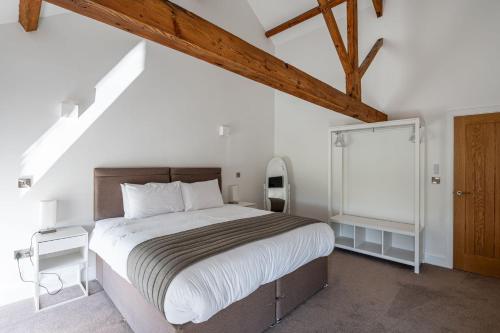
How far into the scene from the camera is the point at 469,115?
10.4ft

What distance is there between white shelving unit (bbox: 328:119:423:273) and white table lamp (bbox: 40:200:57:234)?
3460 millimetres

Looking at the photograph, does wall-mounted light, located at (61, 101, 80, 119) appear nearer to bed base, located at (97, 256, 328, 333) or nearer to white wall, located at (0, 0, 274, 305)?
white wall, located at (0, 0, 274, 305)

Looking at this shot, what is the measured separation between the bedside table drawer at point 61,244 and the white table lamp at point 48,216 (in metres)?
0.26

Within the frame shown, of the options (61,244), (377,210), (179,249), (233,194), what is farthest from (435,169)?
(61,244)

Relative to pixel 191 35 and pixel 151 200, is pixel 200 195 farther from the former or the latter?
pixel 191 35

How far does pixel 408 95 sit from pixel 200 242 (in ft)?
11.4

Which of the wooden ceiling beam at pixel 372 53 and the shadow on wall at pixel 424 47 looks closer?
the shadow on wall at pixel 424 47

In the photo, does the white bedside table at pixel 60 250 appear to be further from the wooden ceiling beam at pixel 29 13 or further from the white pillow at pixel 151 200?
the wooden ceiling beam at pixel 29 13

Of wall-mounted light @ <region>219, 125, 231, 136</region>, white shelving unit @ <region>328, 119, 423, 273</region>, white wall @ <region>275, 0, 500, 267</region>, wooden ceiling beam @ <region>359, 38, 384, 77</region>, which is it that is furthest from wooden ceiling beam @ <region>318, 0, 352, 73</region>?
wall-mounted light @ <region>219, 125, 231, 136</region>

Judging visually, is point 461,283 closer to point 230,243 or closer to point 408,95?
point 408,95

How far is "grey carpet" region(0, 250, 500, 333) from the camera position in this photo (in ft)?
6.93

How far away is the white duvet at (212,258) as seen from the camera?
4.83 feet

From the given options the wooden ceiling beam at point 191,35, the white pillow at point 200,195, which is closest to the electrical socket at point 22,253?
the white pillow at point 200,195

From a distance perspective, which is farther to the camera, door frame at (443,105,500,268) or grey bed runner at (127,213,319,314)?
door frame at (443,105,500,268)
